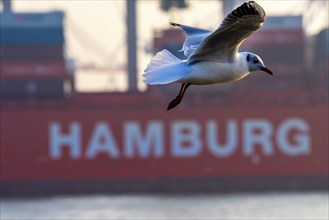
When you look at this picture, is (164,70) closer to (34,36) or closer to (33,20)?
(34,36)

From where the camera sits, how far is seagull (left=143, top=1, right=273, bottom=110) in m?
12.2

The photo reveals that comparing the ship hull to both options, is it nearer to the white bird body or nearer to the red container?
the red container

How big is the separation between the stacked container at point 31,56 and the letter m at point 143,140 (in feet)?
13.1

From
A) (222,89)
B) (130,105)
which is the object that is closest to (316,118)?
(222,89)

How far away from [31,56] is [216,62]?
39.2 meters

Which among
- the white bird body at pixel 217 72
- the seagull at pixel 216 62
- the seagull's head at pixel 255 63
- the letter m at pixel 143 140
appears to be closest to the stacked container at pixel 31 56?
the letter m at pixel 143 140

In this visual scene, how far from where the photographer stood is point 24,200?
146 feet

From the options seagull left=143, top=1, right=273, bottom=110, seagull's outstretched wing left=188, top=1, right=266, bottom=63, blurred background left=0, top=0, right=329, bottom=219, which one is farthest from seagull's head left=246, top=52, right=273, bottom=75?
blurred background left=0, top=0, right=329, bottom=219

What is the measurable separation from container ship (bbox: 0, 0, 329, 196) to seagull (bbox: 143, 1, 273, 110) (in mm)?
36730

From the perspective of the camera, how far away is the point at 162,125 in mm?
52719

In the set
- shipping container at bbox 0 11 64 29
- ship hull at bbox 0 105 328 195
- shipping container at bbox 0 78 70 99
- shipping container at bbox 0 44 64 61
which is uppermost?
shipping container at bbox 0 11 64 29

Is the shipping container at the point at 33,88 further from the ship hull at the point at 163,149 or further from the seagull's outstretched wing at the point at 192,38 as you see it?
the seagull's outstretched wing at the point at 192,38

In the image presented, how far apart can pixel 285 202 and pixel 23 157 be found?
48.2 ft

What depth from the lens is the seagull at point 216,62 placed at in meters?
12.2
